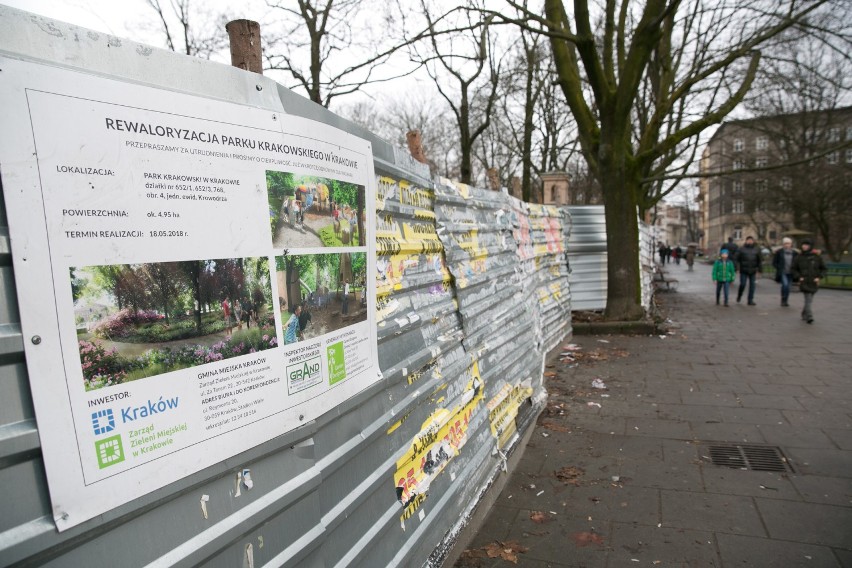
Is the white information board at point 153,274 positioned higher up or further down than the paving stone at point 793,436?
higher up

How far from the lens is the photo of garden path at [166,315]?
4.04 ft

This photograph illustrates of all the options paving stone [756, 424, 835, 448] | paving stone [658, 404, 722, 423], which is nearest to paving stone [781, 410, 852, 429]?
paving stone [756, 424, 835, 448]

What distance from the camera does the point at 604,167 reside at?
32.9 feet

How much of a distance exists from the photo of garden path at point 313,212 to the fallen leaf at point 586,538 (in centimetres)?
228

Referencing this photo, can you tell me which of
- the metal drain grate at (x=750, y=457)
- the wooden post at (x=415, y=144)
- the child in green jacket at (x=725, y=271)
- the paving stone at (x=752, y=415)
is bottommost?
the paving stone at (x=752, y=415)

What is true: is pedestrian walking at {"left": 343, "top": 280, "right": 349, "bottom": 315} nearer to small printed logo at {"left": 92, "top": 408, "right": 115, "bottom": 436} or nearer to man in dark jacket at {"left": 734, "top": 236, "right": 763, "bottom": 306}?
small printed logo at {"left": 92, "top": 408, "right": 115, "bottom": 436}

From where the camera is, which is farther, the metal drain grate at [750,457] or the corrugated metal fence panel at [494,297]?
the metal drain grate at [750,457]

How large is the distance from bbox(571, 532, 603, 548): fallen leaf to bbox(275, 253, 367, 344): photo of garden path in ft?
→ 6.76

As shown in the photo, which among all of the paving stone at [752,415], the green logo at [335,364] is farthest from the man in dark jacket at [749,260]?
the green logo at [335,364]

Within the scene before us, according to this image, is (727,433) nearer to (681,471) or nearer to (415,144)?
(681,471)

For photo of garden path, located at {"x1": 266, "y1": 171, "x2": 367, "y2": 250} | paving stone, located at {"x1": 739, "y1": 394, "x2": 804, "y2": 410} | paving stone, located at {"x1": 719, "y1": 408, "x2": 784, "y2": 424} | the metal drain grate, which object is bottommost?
paving stone, located at {"x1": 739, "y1": 394, "x2": 804, "y2": 410}

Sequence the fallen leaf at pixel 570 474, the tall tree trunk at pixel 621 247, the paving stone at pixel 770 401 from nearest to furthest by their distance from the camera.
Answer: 1. the fallen leaf at pixel 570 474
2. the paving stone at pixel 770 401
3. the tall tree trunk at pixel 621 247

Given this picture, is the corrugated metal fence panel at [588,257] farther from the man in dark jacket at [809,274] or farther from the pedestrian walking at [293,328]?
the pedestrian walking at [293,328]

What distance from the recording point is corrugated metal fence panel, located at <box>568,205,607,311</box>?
11500 mm
